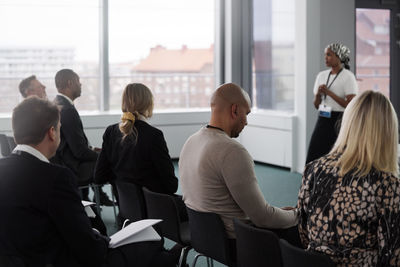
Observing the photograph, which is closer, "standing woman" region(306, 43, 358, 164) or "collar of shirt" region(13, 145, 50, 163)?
"collar of shirt" region(13, 145, 50, 163)

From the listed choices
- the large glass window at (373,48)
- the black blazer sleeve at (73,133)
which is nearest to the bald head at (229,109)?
the black blazer sleeve at (73,133)

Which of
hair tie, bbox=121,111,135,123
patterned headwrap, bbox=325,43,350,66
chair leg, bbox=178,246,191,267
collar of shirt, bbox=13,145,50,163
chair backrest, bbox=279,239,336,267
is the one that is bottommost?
chair leg, bbox=178,246,191,267

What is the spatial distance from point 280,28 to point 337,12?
0.85 m

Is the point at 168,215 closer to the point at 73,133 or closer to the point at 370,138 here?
the point at 370,138

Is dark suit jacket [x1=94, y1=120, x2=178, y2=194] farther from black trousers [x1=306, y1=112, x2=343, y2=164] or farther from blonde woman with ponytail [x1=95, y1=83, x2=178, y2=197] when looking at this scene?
black trousers [x1=306, y1=112, x2=343, y2=164]

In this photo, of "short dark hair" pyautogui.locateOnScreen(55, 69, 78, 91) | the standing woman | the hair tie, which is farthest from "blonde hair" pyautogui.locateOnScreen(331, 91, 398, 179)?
the standing woman

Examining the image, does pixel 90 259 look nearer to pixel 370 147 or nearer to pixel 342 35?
pixel 370 147

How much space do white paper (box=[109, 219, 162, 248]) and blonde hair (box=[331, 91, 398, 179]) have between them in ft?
2.99

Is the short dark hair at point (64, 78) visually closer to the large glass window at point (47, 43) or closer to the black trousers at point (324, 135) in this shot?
the black trousers at point (324, 135)

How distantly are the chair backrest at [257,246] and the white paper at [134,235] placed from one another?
1.30ft

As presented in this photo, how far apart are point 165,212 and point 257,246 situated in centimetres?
86

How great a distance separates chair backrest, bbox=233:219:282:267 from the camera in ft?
7.73

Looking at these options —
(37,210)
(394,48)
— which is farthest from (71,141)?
(394,48)

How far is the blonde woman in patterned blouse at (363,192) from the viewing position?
213 cm
